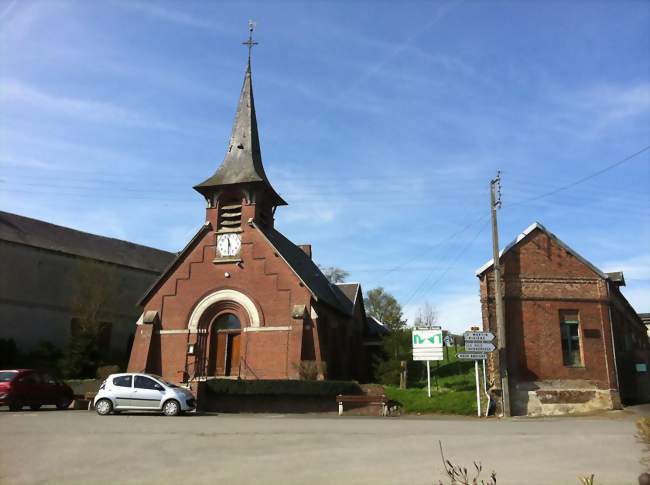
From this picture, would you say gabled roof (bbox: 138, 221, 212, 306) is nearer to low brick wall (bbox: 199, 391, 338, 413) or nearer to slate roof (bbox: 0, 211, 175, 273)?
low brick wall (bbox: 199, 391, 338, 413)

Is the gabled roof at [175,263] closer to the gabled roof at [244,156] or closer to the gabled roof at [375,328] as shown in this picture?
the gabled roof at [244,156]

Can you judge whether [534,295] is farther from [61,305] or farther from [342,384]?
[61,305]

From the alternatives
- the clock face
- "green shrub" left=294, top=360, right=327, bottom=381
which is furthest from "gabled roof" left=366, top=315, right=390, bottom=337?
"green shrub" left=294, top=360, right=327, bottom=381

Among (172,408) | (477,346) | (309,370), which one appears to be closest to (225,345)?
(309,370)

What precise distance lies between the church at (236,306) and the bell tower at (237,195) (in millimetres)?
57

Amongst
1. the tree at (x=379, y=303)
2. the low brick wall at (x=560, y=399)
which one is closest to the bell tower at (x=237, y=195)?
the low brick wall at (x=560, y=399)

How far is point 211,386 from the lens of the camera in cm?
2461

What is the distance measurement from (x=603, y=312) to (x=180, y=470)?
20.5 metres

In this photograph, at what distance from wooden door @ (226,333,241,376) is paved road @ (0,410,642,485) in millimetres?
13745

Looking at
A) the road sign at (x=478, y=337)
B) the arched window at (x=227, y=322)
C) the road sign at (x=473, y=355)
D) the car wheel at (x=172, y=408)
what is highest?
the arched window at (x=227, y=322)

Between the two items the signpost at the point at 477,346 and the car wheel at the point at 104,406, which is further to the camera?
the signpost at the point at 477,346

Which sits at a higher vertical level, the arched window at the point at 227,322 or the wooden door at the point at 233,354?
the arched window at the point at 227,322

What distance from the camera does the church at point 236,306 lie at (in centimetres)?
2872

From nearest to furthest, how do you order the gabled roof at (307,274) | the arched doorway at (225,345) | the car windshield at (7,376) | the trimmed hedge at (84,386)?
the car windshield at (7,376)
the trimmed hedge at (84,386)
the arched doorway at (225,345)
the gabled roof at (307,274)
